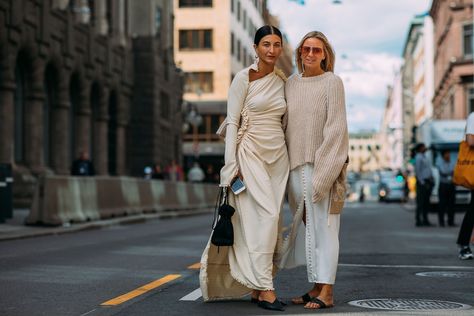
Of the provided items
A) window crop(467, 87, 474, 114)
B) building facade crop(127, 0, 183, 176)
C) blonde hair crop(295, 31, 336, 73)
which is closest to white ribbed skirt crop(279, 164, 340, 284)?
blonde hair crop(295, 31, 336, 73)

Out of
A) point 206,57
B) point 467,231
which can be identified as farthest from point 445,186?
point 206,57

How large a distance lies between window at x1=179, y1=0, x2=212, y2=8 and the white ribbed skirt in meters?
63.3

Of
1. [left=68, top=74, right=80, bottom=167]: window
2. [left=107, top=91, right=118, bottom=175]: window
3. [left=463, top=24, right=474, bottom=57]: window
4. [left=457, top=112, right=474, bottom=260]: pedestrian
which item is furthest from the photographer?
[left=463, top=24, right=474, bottom=57]: window

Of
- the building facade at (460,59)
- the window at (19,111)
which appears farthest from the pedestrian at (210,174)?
the window at (19,111)

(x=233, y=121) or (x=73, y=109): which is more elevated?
(x=73, y=109)

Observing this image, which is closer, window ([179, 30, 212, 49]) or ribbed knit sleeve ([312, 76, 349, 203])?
ribbed knit sleeve ([312, 76, 349, 203])

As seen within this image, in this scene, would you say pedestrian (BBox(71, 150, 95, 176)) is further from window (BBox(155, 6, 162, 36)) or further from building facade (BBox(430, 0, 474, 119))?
building facade (BBox(430, 0, 474, 119))

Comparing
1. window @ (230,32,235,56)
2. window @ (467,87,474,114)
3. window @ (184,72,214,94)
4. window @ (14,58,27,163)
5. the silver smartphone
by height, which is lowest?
the silver smartphone

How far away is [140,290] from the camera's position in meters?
8.13

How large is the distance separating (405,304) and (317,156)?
1.36 m

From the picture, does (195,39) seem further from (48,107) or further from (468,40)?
(48,107)

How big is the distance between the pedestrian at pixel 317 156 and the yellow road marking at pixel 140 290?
56.0 inches

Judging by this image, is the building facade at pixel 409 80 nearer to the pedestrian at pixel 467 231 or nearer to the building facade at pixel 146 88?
the building facade at pixel 146 88

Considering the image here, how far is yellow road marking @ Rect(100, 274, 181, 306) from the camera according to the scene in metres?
7.33
